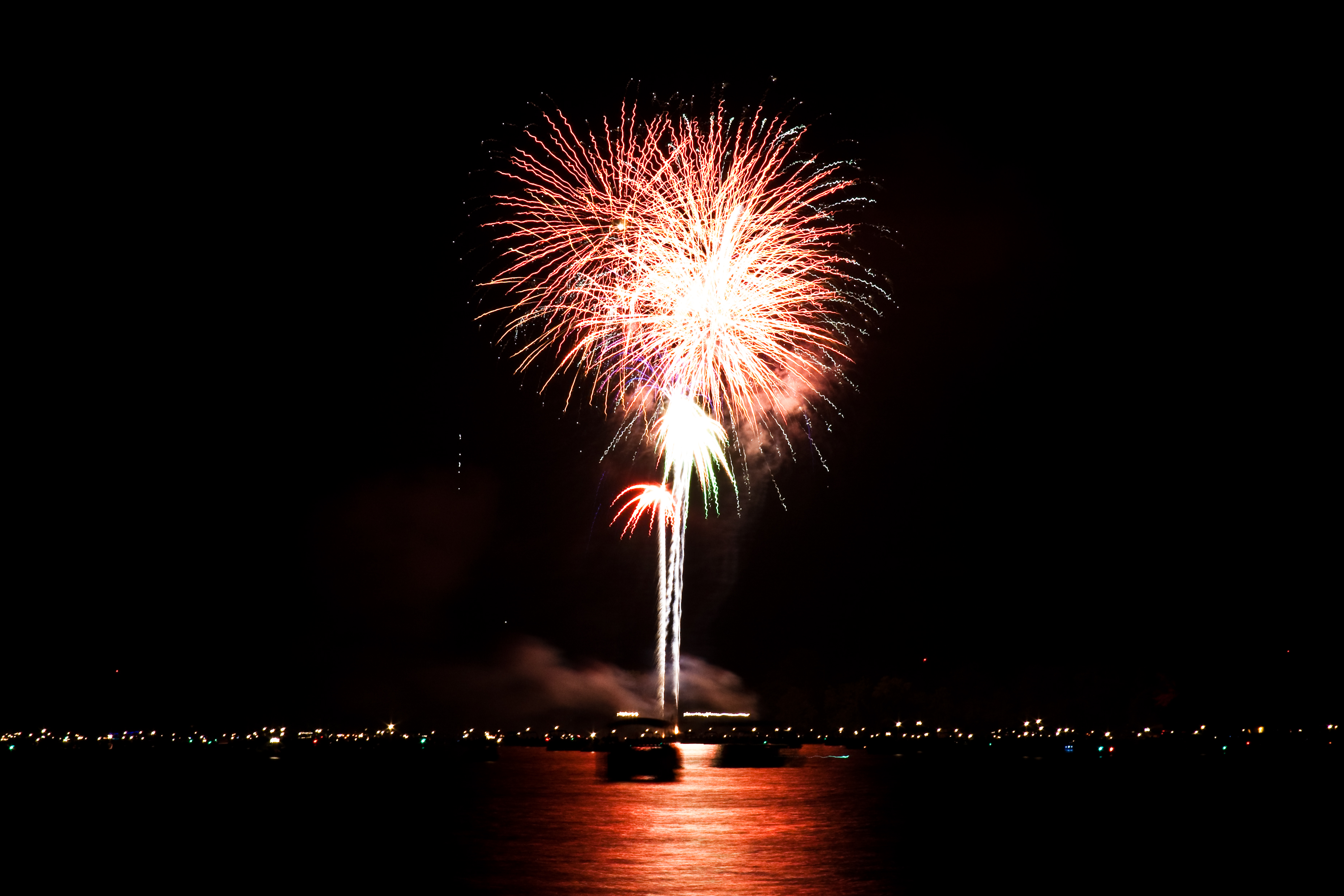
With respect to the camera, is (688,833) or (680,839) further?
(688,833)

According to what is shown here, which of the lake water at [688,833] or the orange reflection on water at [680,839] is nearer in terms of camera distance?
the orange reflection on water at [680,839]

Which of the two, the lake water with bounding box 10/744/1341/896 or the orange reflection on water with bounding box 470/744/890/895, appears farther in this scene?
the lake water with bounding box 10/744/1341/896

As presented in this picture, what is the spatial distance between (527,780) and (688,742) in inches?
4326
